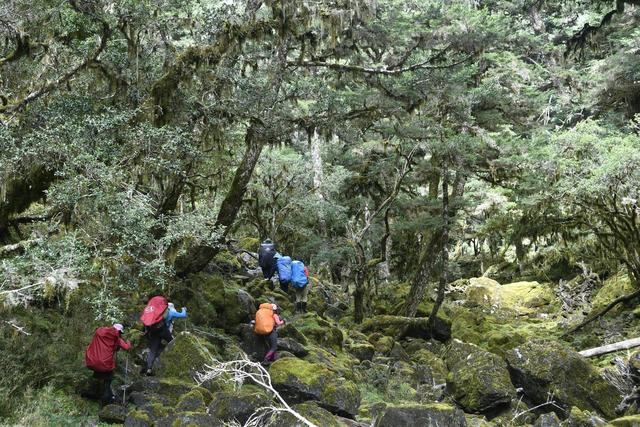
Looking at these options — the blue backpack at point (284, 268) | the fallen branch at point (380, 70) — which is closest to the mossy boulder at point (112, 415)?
the blue backpack at point (284, 268)

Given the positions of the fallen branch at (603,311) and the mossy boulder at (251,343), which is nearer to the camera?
the mossy boulder at (251,343)

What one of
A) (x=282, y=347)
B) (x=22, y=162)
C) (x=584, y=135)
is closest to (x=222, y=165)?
(x=282, y=347)

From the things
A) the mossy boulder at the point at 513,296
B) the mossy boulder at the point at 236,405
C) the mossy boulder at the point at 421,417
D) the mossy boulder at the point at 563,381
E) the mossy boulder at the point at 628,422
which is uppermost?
the mossy boulder at the point at 421,417

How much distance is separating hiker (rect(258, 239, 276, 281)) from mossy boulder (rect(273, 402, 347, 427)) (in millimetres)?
7278

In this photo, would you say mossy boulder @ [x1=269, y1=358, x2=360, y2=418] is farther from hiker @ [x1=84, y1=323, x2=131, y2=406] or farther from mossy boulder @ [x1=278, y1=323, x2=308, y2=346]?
mossy boulder @ [x1=278, y1=323, x2=308, y2=346]

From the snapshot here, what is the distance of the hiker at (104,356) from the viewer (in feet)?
28.5

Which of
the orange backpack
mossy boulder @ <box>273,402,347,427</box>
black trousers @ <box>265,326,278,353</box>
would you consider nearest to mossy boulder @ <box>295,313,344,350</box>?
black trousers @ <box>265,326,278,353</box>

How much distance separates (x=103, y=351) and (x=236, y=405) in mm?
2391

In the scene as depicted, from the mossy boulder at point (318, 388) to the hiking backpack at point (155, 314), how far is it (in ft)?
7.24

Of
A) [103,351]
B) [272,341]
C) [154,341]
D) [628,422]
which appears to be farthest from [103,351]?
[628,422]

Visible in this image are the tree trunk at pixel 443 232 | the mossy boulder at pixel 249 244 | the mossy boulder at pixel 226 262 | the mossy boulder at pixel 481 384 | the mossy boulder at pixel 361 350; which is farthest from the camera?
the mossy boulder at pixel 249 244

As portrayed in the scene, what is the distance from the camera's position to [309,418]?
25.1ft

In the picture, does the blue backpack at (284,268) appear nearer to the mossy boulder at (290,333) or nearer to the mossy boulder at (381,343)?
the mossy boulder at (290,333)

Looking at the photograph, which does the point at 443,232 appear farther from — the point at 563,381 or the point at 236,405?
the point at 236,405
